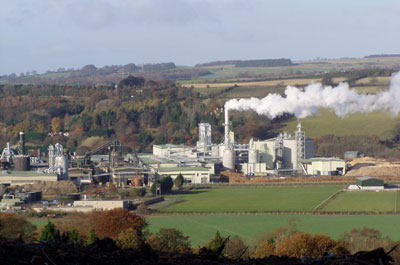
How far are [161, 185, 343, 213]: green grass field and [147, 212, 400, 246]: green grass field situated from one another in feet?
9.24

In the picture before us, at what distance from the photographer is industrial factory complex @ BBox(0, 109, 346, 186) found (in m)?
51.6

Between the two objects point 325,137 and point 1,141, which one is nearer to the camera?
point 325,137

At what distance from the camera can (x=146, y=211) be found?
1465 inches

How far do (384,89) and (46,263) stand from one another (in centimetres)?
7251

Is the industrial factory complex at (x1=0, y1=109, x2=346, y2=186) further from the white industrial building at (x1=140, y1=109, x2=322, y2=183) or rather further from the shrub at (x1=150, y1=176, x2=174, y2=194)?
the shrub at (x1=150, y1=176, x2=174, y2=194)

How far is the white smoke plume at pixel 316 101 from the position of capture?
6088cm

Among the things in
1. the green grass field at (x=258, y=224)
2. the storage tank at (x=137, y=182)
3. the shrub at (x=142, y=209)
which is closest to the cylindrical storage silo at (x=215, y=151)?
the storage tank at (x=137, y=182)

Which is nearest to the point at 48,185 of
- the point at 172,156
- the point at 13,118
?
the point at 172,156

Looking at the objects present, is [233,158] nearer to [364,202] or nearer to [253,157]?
[253,157]

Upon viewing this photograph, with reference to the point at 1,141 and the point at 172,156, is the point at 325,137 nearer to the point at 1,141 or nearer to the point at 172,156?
the point at 172,156

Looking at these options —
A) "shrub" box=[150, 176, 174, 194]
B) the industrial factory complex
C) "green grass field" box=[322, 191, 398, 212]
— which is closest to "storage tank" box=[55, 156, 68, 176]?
the industrial factory complex

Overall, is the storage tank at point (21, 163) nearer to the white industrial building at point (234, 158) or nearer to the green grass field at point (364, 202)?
the white industrial building at point (234, 158)

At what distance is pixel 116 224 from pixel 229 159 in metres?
29.3

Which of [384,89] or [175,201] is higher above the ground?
[384,89]
